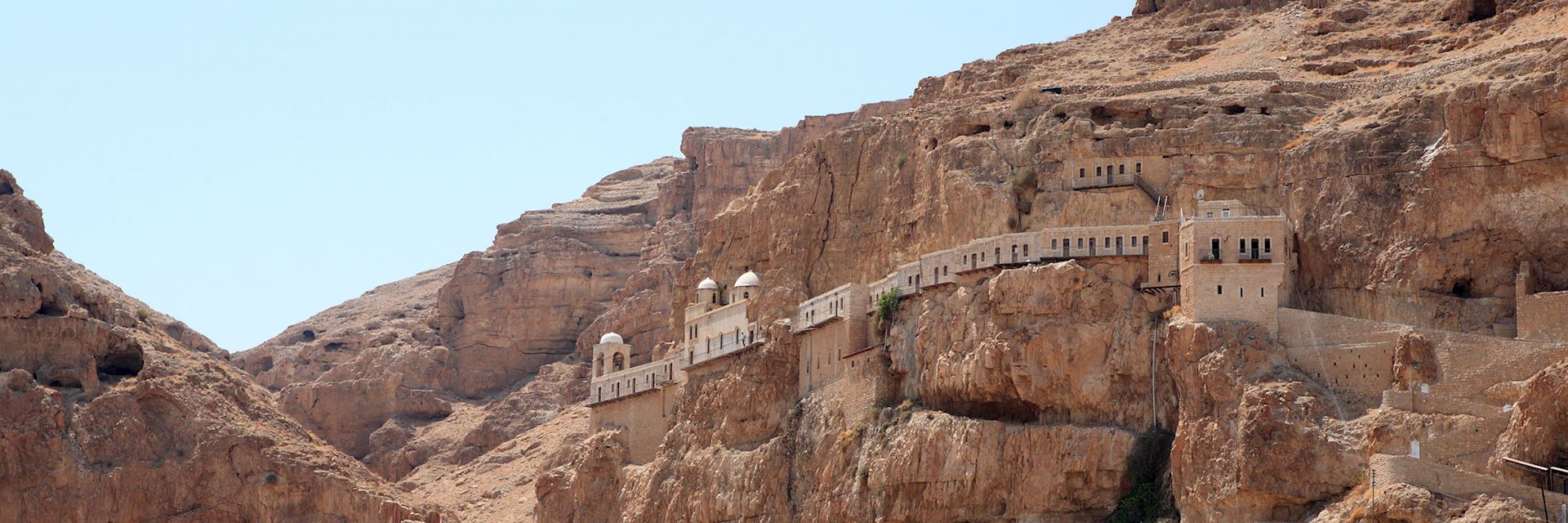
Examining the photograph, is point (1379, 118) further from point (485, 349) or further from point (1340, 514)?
point (485, 349)

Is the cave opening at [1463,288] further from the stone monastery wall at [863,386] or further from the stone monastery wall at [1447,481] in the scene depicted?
the stone monastery wall at [863,386]

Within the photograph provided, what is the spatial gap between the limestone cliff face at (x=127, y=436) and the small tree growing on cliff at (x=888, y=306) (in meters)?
27.0

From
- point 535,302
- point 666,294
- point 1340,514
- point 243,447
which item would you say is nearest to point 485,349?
point 535,302

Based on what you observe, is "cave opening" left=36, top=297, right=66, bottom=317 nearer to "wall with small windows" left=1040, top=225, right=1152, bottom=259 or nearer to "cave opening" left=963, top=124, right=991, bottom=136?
"cave opening" left=963, top=124, right=991, bottom=136

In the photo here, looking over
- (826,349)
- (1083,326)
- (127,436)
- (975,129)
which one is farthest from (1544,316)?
(127,436)

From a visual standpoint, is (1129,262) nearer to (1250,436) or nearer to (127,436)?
(1250,436)

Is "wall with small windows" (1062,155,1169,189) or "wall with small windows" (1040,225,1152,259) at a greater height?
"wall with small windows" (1062,155,1169,189)

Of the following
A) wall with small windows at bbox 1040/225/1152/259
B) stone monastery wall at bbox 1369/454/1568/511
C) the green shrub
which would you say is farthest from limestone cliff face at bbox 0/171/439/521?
stone monastery wall at bbox 1369/454/1568/511

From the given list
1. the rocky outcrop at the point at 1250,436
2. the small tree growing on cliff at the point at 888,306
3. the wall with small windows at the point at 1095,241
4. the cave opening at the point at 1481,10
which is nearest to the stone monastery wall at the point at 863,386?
the small tree growing on cliff at the point at 888,306

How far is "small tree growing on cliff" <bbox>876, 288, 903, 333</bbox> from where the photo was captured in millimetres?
113000

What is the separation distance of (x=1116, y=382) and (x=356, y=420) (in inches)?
2786

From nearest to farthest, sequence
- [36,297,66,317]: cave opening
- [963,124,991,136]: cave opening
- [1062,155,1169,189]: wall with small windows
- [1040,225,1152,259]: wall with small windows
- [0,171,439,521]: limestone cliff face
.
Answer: [1040,225,1152,259]: wall with small windows → [1062,155,1169,189]: wall with small windows → [963,124,991,136]: cave opening → [0,171,439,521]: limestone cliff face → [36,297,66,317]: cave opening

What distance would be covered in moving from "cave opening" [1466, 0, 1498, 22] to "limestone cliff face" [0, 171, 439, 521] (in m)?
50.5

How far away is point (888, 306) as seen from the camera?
4451 inches
